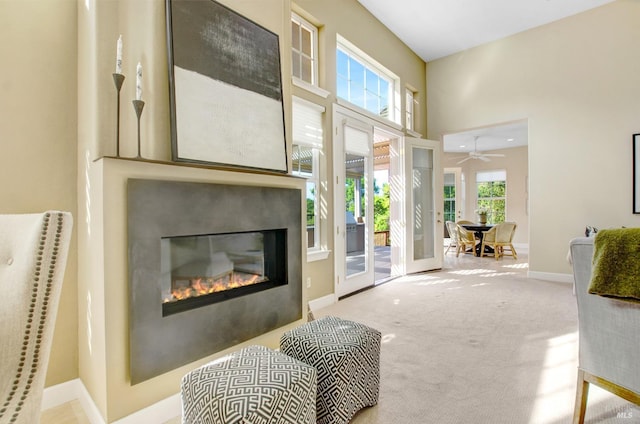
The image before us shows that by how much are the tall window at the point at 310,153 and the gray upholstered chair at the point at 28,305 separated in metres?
2.63

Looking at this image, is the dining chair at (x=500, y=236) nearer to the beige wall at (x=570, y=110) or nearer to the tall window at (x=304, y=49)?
the beige wall at (x=570, y=110)

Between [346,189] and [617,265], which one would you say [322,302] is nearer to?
[346,189]

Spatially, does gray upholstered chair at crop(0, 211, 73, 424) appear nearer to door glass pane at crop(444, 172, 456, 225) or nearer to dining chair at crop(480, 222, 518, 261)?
dining chair at crop(480, 222, 518, 261)

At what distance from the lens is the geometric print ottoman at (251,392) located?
116cm

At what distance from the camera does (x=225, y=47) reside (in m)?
2.04

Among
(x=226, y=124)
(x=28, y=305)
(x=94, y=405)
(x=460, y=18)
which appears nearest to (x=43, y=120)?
(x=226, y=124)

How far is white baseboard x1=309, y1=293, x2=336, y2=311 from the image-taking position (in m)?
3.45

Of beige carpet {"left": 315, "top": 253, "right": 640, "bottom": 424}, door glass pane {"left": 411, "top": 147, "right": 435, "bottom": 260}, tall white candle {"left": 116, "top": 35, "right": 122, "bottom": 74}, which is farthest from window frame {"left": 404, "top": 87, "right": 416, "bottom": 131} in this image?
tall white candle {"left": 116, "top": 35, "right": 122, "bottom": 74}

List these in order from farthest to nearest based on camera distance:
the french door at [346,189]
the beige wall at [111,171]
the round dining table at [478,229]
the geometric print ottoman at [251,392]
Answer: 1. the round dining table at [478,229]
2. the french door at [346,189]
3. the beige wall at [111,171]
4. the geometric print ottoman at [251,392]

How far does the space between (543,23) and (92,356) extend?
646cm

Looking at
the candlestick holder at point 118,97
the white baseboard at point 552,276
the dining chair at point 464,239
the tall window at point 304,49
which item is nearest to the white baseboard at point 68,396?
the candlestick holder at point 118,97

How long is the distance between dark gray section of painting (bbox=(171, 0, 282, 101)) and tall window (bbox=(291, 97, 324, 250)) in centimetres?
103

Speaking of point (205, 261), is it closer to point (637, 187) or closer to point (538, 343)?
point (538, 343)

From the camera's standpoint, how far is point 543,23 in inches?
186
